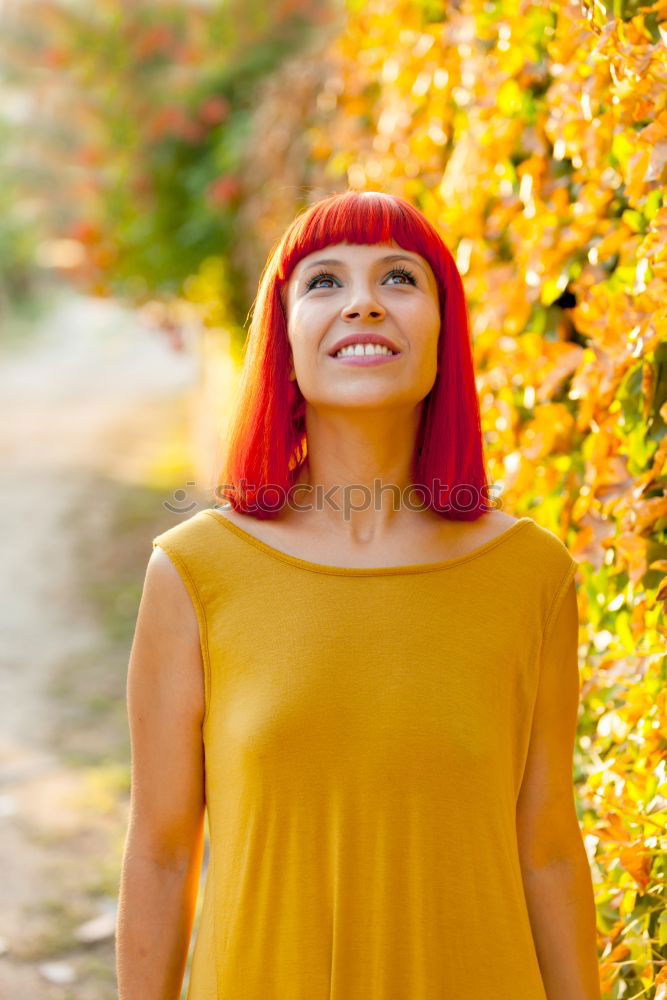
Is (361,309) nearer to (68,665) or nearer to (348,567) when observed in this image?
(348,567)

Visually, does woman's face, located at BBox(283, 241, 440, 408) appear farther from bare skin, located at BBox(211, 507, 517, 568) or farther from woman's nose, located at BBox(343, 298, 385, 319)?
bare skin, located at BBox(211, 507, 517, 568)

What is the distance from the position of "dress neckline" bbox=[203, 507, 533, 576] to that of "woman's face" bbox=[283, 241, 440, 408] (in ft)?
0.71

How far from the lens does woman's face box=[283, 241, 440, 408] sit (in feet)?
5.00

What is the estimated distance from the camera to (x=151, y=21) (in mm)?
7047

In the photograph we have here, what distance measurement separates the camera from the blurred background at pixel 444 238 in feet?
5.71

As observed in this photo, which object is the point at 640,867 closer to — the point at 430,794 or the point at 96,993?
the point at 430,794

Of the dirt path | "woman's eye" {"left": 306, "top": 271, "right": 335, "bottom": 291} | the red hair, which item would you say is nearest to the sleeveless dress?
the red hair

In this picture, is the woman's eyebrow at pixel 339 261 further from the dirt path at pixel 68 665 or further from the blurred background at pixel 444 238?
the dirt path at pixel 68 665

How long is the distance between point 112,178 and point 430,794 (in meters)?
6.83

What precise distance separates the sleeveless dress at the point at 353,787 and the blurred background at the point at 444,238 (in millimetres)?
326

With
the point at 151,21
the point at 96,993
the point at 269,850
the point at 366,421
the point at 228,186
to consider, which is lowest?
the point at 96,993

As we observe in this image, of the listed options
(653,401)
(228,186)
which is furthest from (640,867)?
(228,186)

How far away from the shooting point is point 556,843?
1576mm

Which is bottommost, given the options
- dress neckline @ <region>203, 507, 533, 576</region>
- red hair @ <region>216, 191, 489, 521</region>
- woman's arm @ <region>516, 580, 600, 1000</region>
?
woman's arm @ <region>516, 580, 600, 1000</region>
